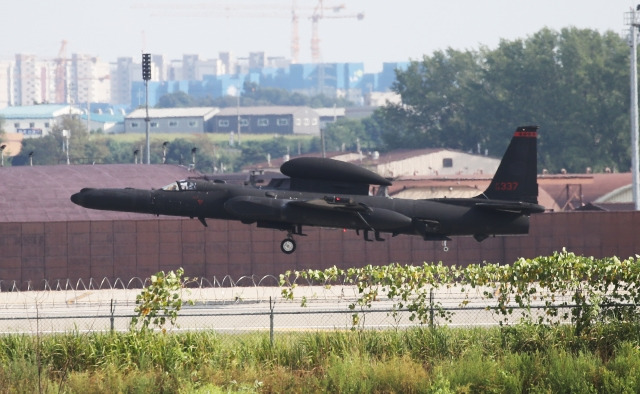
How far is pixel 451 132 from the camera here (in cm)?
16288

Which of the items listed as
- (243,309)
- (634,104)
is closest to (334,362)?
(243,309)

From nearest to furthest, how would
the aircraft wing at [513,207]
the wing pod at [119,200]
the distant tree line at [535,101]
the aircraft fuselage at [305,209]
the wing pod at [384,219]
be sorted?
the aircraft fuselage at [305,209]
the wing pod at [384,219]
the wing pod at [119,200]
the aircraft wing at [513,207]
the distant tree line at [535,101]

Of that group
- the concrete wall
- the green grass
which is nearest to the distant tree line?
the concrete wall

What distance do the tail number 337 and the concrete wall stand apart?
7.52 m

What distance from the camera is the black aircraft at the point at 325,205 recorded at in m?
40.1

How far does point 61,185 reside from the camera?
194 ft

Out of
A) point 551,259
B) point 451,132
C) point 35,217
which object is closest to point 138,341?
point 551,259

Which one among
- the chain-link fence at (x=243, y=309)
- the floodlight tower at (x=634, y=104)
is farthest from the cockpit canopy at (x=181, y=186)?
the floodlight tower at (x=634, y=104)

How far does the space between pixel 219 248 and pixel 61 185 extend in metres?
13.7

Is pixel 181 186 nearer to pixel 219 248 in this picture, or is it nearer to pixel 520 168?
pixel 219 248

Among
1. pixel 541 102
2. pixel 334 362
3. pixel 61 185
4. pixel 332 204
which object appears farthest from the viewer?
pixel 541 102

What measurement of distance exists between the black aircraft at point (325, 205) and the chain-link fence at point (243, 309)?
2562 millimetres

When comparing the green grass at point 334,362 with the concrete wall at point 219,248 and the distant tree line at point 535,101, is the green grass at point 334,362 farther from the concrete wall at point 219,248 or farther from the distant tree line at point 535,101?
the distant tree line at point 535,101

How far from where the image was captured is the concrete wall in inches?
1903
